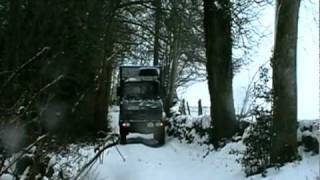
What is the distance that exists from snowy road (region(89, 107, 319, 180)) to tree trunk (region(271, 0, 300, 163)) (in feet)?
1.86

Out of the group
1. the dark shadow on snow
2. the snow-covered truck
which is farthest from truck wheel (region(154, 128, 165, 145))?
the dark shadow on snow

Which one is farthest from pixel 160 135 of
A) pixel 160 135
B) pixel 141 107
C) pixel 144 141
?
pixel 141 107

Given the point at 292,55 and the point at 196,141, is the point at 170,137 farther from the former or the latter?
the point at 292,55

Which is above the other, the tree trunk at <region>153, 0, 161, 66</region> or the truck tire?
the tree trunk at <region>153, 0, 161, 66</region>

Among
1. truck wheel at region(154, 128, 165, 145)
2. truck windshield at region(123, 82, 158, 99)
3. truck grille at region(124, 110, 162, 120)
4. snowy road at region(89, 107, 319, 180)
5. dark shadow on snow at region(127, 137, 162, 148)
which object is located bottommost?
snowy road at region(89, 107, 319, 180)

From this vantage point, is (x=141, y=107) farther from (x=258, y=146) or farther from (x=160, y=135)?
(x=258, y=146)

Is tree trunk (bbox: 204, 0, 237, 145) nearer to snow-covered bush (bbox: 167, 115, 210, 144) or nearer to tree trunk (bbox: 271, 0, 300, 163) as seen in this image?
snow-covered bush (bbox: 167, 115, 210, 144)

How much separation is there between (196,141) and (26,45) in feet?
52.9

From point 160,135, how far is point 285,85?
1201 centimetres

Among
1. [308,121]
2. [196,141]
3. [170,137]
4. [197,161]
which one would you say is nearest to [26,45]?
[308,121]

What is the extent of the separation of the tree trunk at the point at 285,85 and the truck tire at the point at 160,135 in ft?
37.9

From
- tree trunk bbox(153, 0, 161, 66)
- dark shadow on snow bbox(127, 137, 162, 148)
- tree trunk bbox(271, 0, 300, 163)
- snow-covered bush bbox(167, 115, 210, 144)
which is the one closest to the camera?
tree trunk bbox(271, 0, 300, 163)

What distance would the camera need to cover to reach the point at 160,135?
26781mm

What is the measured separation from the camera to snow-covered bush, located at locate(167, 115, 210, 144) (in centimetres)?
2470
